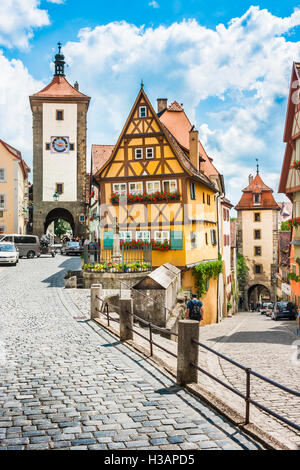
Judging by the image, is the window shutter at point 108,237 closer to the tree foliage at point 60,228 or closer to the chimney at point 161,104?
the chimney at point 161,104

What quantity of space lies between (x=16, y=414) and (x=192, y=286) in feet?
71.5

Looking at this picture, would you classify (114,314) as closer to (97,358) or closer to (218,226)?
(97,358)

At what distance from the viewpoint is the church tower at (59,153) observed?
166ft

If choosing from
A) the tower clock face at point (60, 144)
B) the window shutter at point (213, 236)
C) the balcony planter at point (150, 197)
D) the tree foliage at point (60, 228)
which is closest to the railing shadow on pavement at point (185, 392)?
the balcony planter at point (150, 197)

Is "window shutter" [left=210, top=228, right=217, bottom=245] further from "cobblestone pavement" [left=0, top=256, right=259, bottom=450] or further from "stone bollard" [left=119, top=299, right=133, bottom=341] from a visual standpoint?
"stone bollard" [left=119, top=299, right=133, bottom=341]

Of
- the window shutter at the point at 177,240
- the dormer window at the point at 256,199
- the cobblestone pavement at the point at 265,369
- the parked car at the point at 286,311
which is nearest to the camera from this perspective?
the cobblestone pavement at the point at 265,369

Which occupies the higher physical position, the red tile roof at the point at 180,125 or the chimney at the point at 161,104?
the chimney at the point at 161,104

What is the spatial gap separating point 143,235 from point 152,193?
2.48m

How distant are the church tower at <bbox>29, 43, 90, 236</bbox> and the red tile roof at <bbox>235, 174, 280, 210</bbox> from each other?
64.8 ft

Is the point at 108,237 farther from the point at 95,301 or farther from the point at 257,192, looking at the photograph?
the point at 257,192

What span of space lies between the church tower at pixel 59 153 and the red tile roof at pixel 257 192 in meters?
19.8

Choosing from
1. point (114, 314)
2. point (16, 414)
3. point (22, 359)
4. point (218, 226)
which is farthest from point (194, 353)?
point (218, 226)

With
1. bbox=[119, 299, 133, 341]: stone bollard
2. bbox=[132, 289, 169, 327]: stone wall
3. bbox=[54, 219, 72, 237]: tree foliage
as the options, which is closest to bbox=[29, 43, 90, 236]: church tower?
bbox=[132, 289, 169, 327]: stone wall
